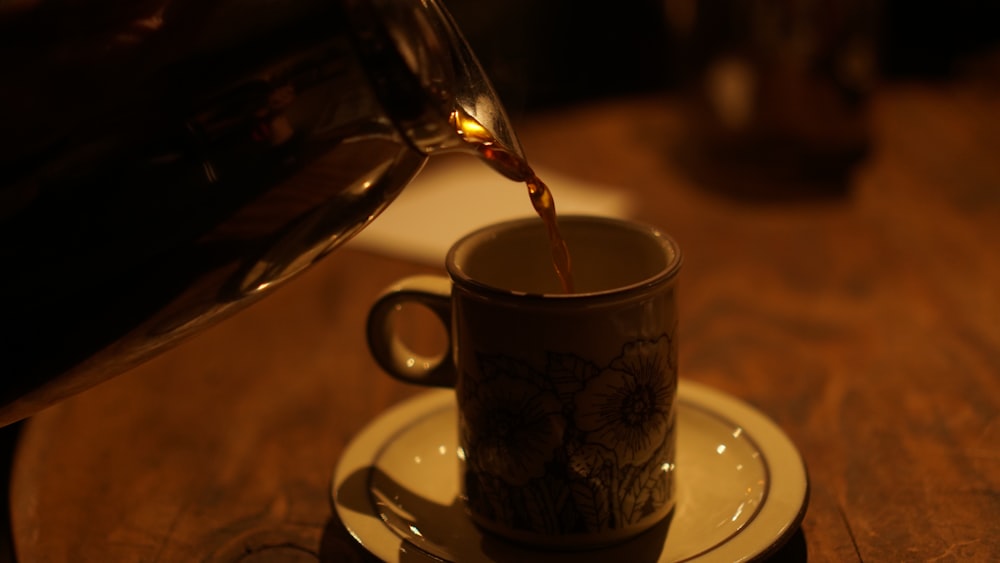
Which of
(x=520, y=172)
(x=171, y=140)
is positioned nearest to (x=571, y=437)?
(x=520, y=172)

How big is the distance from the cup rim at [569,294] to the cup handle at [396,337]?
0.03m

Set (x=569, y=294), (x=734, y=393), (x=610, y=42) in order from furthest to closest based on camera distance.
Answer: (x=610, y=42) → (x=734, y=393) → (x=569, y=294)

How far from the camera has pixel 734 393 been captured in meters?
0.70

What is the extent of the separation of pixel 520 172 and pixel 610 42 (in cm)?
163

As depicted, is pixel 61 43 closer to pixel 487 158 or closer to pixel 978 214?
pixel 487 158

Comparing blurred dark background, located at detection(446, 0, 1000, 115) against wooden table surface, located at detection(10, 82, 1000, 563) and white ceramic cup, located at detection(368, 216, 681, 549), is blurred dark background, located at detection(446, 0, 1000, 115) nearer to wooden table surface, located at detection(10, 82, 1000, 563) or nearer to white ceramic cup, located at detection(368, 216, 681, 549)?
wooden table surface, located at detection(10, 82, 1000, 563)

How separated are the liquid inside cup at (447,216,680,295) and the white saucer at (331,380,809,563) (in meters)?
0.12

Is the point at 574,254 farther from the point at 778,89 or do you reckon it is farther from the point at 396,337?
the point at 778,89

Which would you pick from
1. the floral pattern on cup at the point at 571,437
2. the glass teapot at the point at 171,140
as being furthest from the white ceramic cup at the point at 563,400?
the glass teapot at the point at 171,140

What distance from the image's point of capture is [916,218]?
40.7 inches

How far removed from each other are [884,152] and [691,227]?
37 centimetres

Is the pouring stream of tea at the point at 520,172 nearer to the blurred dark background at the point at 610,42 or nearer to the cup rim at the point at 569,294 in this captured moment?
the cup rim at the point at 569,294

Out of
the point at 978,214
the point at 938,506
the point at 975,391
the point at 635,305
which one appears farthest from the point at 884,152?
the point at 635,305

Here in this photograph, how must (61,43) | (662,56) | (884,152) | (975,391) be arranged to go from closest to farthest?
(61,43) → (975,391) → (884,152) → (662,56)
